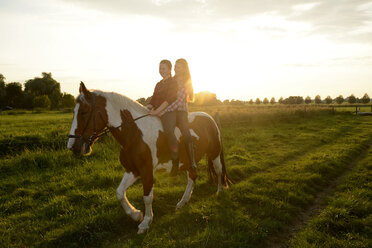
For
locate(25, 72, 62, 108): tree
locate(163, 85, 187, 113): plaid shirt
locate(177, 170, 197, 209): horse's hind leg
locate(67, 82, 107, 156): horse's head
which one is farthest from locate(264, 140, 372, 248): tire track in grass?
→ locate(25, 72, 62, 108): tree

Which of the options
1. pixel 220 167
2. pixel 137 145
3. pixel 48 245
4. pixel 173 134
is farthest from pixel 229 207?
pixel 48 245

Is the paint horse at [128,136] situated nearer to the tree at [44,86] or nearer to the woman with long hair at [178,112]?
the woman with long hair at [178,112]

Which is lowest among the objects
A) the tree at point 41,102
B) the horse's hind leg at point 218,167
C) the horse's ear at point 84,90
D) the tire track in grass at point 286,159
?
the tire track in grass at point 286,159

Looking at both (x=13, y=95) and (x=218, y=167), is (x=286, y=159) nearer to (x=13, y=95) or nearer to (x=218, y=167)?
(x=218, y=167)

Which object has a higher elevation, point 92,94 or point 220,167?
point 92,94

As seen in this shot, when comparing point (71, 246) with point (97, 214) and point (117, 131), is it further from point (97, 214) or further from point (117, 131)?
point (117, 131)

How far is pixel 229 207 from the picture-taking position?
5680 mm

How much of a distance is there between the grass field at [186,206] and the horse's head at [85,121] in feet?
5.62

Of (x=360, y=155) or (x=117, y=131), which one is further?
(x=360, y=155)

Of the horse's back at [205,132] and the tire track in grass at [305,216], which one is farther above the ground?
the horse's back at [205,132]

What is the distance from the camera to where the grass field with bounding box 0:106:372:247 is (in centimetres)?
445

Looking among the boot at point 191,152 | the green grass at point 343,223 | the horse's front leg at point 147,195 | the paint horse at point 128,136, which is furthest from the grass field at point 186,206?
the boot at point 191,152

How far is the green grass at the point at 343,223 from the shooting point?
14.2 ft

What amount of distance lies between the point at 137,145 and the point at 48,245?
2260 mm
